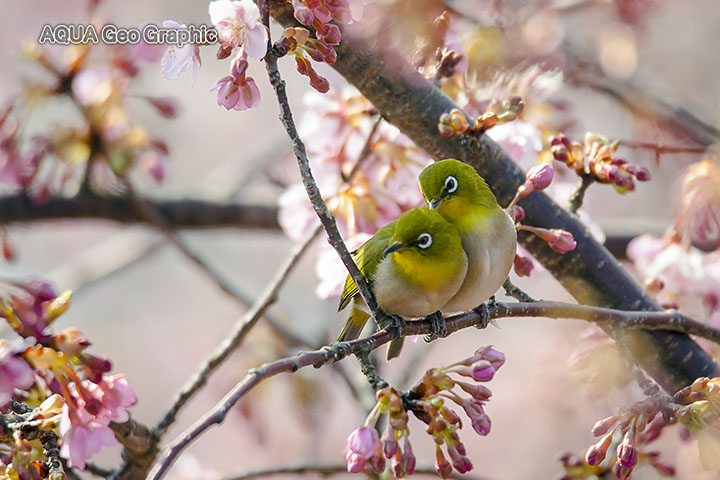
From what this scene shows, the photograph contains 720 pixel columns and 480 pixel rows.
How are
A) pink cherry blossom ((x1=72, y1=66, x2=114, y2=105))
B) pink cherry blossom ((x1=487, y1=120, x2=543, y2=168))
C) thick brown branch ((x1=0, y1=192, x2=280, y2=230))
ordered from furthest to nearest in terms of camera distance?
thick brown branch ((x1=0, y1=192, x2=280, y2=230))
pink cherry blossom ((x1=72, y1=66, x2=114, y2=105))
pink cherry blossom ((x1=487, y1=120, x2=543, y2=168))

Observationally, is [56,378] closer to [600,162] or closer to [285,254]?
[600,162]

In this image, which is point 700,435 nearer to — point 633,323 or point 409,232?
point 633,323

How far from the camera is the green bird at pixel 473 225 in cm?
125

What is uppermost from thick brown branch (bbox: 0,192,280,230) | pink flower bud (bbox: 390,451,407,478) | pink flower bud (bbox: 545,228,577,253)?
thick brown branch (bbox: 0,192,280,230)

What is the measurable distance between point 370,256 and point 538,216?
0.34m

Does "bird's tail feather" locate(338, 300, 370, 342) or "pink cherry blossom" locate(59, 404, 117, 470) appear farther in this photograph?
"bird's tail feather" locate(338, 300, 370, 342)

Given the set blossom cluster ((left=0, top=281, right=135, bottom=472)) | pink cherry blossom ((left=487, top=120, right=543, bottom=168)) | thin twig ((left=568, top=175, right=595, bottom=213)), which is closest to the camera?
blossom cluster ((left=0, top=281, right=135, bottom=472))

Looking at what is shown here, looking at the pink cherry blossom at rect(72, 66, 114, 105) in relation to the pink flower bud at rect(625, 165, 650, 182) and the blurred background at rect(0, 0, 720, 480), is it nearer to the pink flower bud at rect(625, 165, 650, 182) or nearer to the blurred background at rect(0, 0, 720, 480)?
the blurred background at rect(0, 0, 720, 480)

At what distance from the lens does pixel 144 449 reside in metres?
1.32

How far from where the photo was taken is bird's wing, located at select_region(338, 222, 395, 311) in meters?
1.34

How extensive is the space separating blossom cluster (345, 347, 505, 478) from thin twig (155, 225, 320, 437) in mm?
458

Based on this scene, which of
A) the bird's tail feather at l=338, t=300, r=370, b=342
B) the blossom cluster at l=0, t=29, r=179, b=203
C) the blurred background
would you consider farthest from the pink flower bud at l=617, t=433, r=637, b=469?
the blossom cluster at l=0, t=29, r=179, b=203

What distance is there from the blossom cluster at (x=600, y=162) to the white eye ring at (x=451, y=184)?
0.72ft

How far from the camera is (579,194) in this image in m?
1.48
